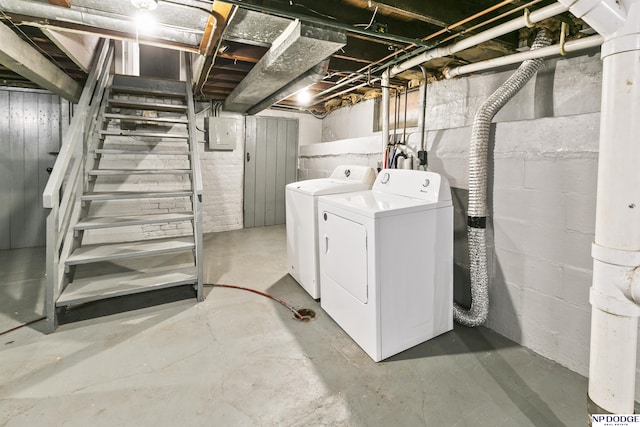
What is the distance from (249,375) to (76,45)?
3.20 metres

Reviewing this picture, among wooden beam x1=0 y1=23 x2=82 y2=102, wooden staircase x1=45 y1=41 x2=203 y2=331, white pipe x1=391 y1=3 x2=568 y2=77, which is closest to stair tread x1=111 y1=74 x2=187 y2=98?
wooden staircase x1=45 y1=41 x2=203 y2=331

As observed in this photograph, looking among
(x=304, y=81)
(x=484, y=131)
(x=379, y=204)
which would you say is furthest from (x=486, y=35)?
(x=304, y=81)

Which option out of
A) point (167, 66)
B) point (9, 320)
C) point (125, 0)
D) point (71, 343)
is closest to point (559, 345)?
point (71, 343)

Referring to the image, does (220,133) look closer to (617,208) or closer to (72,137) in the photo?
(72,137)

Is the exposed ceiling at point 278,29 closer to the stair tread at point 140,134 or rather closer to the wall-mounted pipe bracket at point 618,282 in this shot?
the stair tread at point 140,134

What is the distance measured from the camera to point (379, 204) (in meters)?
1.98

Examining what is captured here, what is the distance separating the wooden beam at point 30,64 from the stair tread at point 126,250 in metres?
1.52

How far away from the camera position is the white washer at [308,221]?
2.62 m

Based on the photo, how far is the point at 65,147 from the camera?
224cm

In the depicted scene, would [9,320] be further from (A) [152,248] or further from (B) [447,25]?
(B) [447,25]

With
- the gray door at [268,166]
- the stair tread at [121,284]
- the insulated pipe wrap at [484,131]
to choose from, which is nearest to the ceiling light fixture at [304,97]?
the gray door at [268,166]

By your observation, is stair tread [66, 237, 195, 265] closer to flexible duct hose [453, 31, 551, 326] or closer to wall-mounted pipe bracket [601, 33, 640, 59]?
flexible duct hose [453, 31, 551, 326]

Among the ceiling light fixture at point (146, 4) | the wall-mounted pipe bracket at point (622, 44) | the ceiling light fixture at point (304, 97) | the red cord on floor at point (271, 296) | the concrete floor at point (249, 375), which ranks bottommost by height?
the concrete floor at point (249, 375)

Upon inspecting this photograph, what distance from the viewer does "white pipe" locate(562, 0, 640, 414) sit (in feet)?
3.24
